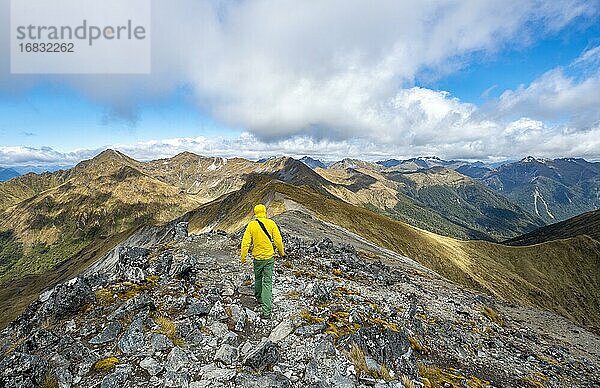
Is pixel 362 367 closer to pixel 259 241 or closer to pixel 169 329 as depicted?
pixel 259 241

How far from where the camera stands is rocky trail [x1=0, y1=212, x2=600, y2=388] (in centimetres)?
939

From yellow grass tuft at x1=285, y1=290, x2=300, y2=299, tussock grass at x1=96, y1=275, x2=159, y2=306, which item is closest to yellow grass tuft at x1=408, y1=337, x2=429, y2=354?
yellow grass tuft at x1=285, y1=290, x2=300, y2=299

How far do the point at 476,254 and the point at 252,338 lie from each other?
10843cm

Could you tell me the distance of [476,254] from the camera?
103 m

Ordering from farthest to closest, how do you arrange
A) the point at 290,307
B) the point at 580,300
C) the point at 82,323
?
1. the point at 580,300
2. the point at 290,307
3. the point at 82,323

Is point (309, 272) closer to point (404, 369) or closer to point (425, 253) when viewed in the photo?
point (404, 369)

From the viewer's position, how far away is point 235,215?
89.9 meters

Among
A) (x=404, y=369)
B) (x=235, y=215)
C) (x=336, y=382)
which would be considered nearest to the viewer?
(x=336, y=382)

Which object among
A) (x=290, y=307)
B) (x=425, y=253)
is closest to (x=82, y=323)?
(x=290, y=307)

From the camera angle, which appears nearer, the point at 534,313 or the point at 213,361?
the point at 213,361

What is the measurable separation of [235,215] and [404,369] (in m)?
81.8

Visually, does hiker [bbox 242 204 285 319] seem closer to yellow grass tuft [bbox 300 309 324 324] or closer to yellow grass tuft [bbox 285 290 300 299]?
yellow grass tuft [bbox 300 309 324 324]

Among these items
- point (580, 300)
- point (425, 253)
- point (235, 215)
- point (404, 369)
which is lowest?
point (580, 300)

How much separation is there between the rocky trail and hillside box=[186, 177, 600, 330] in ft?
150
